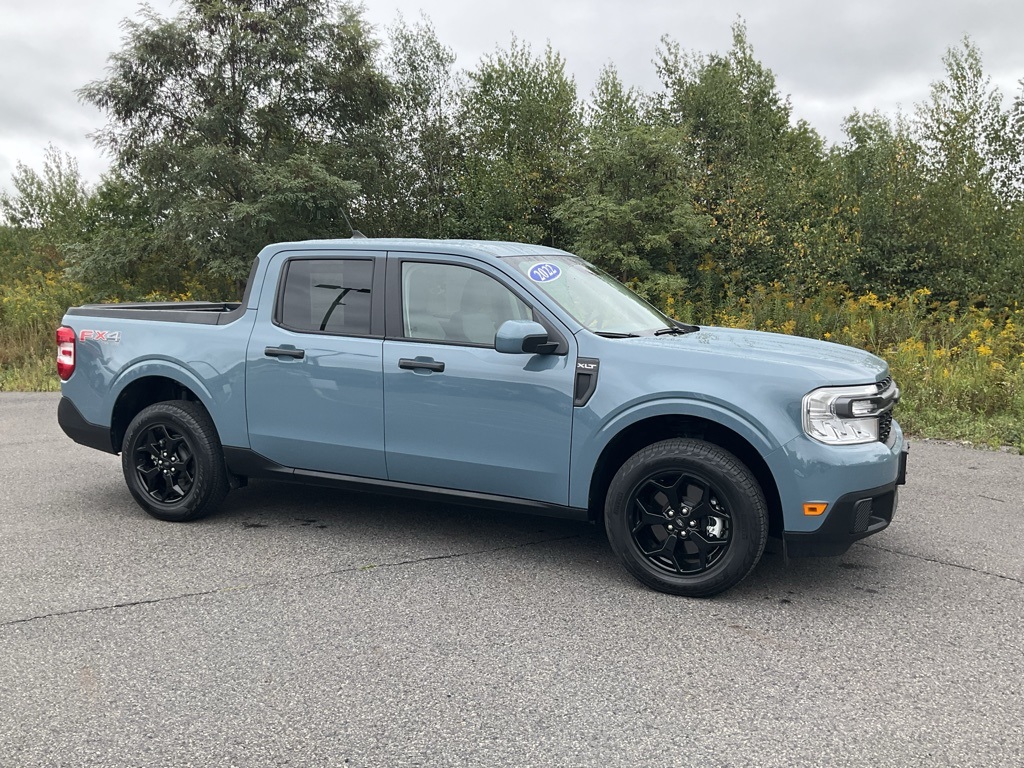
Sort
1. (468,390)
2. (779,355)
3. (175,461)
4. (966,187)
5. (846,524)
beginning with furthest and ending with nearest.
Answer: (966,187) < (175,461) < (468,390) < (779,355) < (846,524)

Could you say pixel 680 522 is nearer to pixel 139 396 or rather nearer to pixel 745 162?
pixel 139 396

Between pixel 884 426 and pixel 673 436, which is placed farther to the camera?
pixel 673 436

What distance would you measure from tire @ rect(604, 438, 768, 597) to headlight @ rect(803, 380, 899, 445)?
0.39 meters

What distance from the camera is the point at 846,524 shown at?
3.95 metres

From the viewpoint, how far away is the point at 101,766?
2.71 meters

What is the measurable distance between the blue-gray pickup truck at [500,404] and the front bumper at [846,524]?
10 millimetres

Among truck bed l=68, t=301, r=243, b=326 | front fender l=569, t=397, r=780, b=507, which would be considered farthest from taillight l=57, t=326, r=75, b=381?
front fender l=569, t=397, r=780, b=507

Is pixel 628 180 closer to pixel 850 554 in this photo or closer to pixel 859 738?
pixel 850 554

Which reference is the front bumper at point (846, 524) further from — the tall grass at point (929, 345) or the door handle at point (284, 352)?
the tall grass at point (929, 345)

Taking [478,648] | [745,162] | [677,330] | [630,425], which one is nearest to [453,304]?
[630,425]

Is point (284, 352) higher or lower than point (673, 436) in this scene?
higher

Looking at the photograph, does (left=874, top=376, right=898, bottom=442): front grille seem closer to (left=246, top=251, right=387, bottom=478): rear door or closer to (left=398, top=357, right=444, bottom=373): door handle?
(left=398, top=357, right=444, bottom=373): door handle

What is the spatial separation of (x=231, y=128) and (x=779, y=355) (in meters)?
21.1

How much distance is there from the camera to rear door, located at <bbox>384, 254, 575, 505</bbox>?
441cm
